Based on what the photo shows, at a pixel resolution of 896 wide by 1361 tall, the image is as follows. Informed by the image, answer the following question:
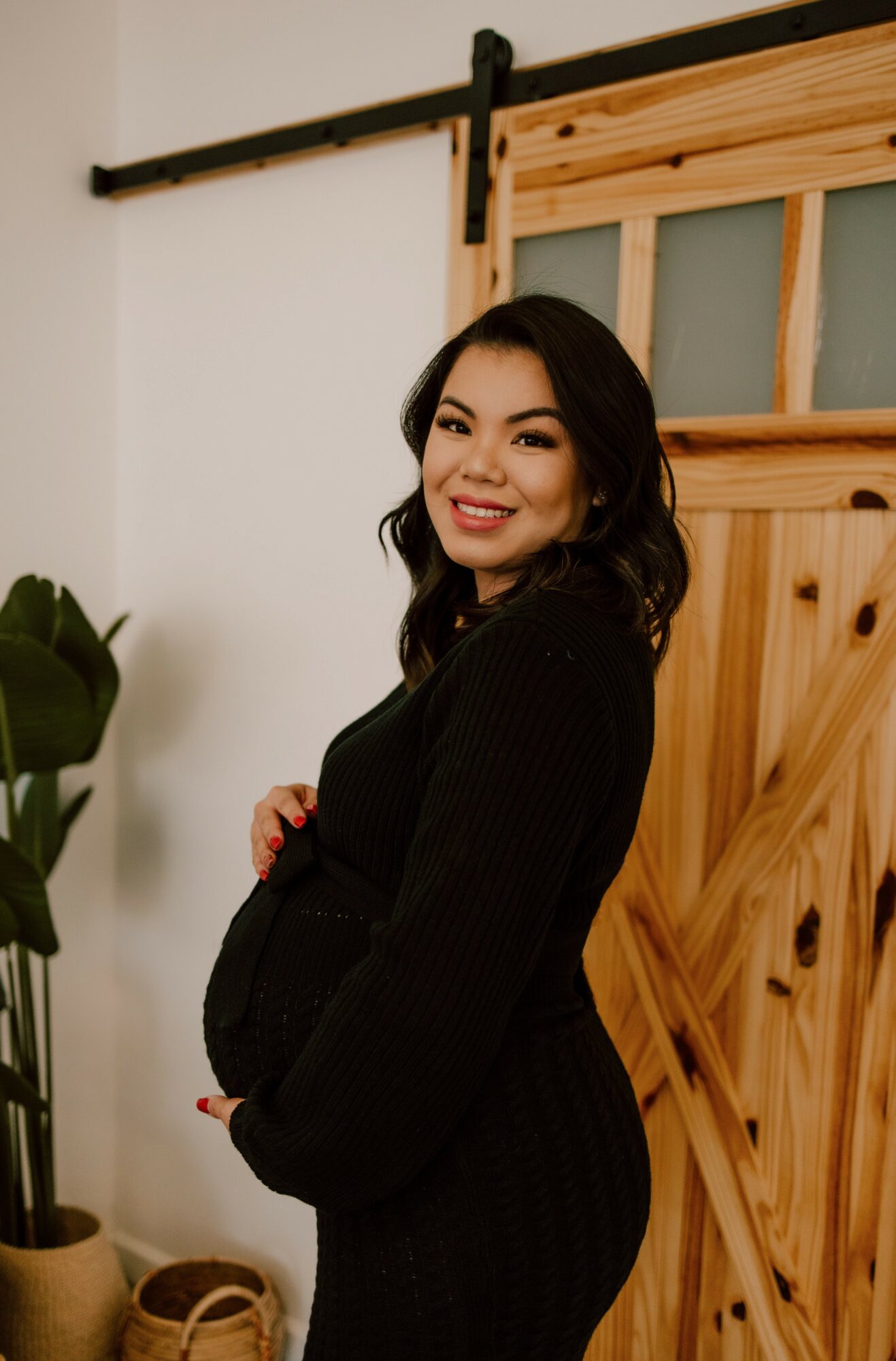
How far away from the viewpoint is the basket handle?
1.94 m

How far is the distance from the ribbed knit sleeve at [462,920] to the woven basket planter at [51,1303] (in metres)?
1.38

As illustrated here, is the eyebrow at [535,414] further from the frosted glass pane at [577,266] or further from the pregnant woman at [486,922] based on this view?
the frosted glass pane at [577,266]

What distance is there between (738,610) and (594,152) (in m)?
0.75

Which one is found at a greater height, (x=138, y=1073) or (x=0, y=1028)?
(x=0, y=1028)

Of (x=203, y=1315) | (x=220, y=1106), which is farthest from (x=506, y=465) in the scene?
(x=203, y=1315)

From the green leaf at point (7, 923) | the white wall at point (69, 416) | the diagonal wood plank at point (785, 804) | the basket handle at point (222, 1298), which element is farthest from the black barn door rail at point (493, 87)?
the basket handle at point (222, 1298)

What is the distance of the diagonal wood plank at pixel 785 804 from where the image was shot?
59.9 inches

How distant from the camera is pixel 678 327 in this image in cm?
169

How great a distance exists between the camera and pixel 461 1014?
2.91 feet

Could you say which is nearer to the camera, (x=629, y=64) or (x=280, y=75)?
(x=629, y=64)

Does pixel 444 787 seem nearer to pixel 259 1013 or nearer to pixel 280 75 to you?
pixel 259 1013

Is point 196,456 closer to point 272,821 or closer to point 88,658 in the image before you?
point 88,658

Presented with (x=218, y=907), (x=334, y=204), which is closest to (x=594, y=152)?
(x=334, y=204)

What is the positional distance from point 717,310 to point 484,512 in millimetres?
742
